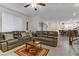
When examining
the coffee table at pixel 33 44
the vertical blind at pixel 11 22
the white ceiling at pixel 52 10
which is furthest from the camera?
the vertical blind at pixel 11 22

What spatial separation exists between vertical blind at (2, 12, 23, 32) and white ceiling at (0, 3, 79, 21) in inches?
9.9

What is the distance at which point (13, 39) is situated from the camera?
2.00m

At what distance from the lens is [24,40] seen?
2.02 m

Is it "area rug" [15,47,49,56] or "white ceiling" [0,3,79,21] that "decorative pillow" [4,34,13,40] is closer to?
"area rug" [15,47,49,56]

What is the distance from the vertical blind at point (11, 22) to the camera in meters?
2.08

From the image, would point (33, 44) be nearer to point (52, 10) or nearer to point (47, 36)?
point (47, 36)

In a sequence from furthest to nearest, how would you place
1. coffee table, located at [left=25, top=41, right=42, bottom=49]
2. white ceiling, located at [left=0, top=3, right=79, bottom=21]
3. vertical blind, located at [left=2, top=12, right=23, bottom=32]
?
vertical blind, located at [left=2, top=12, right=23, bottom=32]
coffee table, located at [left=25, top=41, right=42, bottom=49]
white ceiling, located at [left=0, top=3, right=79, bottom=21]

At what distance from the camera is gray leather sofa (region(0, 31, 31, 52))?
6.28ft

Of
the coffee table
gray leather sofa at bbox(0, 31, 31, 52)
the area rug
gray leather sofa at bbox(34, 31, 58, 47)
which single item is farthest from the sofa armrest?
gray leather sofa at bbox(34, 31, 58, 47)

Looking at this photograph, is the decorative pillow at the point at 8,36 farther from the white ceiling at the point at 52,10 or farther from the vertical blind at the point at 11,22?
the white ceiling at the point at 52,10

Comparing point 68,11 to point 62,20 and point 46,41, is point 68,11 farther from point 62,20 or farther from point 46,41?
point 46,41

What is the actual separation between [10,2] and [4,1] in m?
0.12

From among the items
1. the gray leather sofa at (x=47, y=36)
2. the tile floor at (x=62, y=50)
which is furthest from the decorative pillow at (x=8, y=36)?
the gray leather sofa at (x=47, y=36)

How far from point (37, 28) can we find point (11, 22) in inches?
27.7
